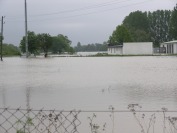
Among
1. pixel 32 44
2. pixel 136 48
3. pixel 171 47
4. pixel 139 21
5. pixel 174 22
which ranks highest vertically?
pixel 139 21

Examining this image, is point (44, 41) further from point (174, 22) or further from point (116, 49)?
point (174, 22)

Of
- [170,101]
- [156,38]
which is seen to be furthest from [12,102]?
[156,38]

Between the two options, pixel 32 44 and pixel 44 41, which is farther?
pixel 44 41

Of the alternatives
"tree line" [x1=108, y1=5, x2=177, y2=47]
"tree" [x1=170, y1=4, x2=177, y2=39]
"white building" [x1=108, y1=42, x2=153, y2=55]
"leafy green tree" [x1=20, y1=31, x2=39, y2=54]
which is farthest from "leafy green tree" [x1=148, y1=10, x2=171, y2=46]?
"leafy green tree" [x1=20, y1=31, x2=39, y2=54]

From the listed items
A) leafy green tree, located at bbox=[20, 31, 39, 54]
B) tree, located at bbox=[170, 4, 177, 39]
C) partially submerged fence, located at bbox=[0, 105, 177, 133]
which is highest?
tree, located at bbox=[170, 4, 177, 39]

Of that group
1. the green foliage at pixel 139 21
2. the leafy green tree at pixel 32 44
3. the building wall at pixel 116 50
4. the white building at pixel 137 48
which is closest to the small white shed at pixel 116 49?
the building wall at pixel 116 50

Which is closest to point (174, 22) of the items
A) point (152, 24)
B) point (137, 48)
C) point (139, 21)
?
point (137, 48)

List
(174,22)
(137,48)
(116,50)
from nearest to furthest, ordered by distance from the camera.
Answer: (137,48) → (116,50) → (174,22)

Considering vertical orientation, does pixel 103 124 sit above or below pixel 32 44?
below

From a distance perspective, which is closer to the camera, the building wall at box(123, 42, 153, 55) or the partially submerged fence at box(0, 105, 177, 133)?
the partially submerged fence at box(0, 105, 177, 133)

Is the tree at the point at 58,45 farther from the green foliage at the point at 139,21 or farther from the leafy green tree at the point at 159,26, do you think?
the leafy green tree at the point at 159,26

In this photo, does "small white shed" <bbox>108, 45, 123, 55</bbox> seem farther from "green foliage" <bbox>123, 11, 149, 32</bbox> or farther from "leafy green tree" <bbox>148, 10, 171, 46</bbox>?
"green foliage" <bbox>123, 11, 149, 32</bbox>

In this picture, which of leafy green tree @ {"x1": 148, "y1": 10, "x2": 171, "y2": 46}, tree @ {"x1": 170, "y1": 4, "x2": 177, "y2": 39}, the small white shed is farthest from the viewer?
leafy green tree @ {"x1": 148, "y1": 10, "x2": 171, "y2": 46}

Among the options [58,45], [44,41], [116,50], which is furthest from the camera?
[58,45]
